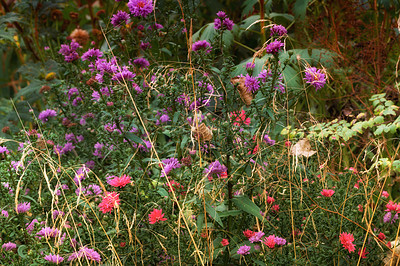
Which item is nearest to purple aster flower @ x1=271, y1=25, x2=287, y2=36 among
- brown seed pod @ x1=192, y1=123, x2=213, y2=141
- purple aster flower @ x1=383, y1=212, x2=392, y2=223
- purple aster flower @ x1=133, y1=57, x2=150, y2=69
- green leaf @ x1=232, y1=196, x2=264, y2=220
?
brown seed pod @ x1=192, y1=123, x2=213, y2=141

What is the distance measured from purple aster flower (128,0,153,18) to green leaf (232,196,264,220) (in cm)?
87

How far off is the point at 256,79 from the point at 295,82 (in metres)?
0.86

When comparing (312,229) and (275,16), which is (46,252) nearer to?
(312,229)

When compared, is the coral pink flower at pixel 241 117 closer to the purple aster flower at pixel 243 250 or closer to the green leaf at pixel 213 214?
the green leaf at pixel 213 214

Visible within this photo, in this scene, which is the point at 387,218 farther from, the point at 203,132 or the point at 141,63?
the point at 141,63

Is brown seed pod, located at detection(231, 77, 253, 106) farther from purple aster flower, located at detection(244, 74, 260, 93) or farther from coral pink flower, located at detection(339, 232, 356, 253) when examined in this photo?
coral pink flower, located at detection(339, 232, 356, 253)

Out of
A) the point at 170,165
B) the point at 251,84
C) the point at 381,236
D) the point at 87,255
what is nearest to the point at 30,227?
the point at 87,255

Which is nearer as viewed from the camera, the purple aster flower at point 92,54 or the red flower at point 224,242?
the red flower at point 224,242

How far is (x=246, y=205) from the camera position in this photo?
55.9 inches

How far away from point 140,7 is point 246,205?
938 mm

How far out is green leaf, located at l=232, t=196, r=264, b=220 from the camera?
1.39 metres

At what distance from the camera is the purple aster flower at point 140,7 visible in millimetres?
1788

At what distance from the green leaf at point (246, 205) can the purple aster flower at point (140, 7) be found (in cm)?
87

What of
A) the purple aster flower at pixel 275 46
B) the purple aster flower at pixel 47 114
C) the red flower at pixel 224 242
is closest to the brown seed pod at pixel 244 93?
the purple aster flower at pixel 275 46
